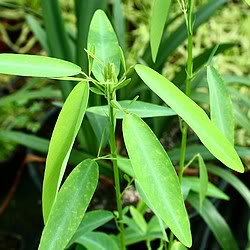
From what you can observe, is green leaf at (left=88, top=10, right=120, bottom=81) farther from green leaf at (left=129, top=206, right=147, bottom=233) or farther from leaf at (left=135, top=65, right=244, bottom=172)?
green leaf at (left=129, top=206, right=147, bottom=233)

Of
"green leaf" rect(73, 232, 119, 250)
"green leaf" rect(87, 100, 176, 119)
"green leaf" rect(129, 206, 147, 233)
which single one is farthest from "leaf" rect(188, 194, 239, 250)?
"green leaf" rect(87, 100, 176, 119)

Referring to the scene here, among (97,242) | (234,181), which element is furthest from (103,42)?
(234,181)

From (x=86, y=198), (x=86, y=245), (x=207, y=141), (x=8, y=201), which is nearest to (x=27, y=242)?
(x=8, y=201)

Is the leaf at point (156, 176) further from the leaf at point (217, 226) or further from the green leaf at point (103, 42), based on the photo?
the leaf at point (217, 226)

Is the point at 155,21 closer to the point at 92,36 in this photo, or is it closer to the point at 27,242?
the point at 92,36

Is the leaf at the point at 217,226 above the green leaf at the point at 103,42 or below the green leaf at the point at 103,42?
below

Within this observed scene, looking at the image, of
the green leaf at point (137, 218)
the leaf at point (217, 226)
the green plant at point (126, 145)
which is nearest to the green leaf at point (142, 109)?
the green plant at point (126, 145)

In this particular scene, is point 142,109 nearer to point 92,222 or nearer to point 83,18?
point 92,222

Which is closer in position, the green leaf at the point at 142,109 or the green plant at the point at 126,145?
the green plant at the point at 126,145
